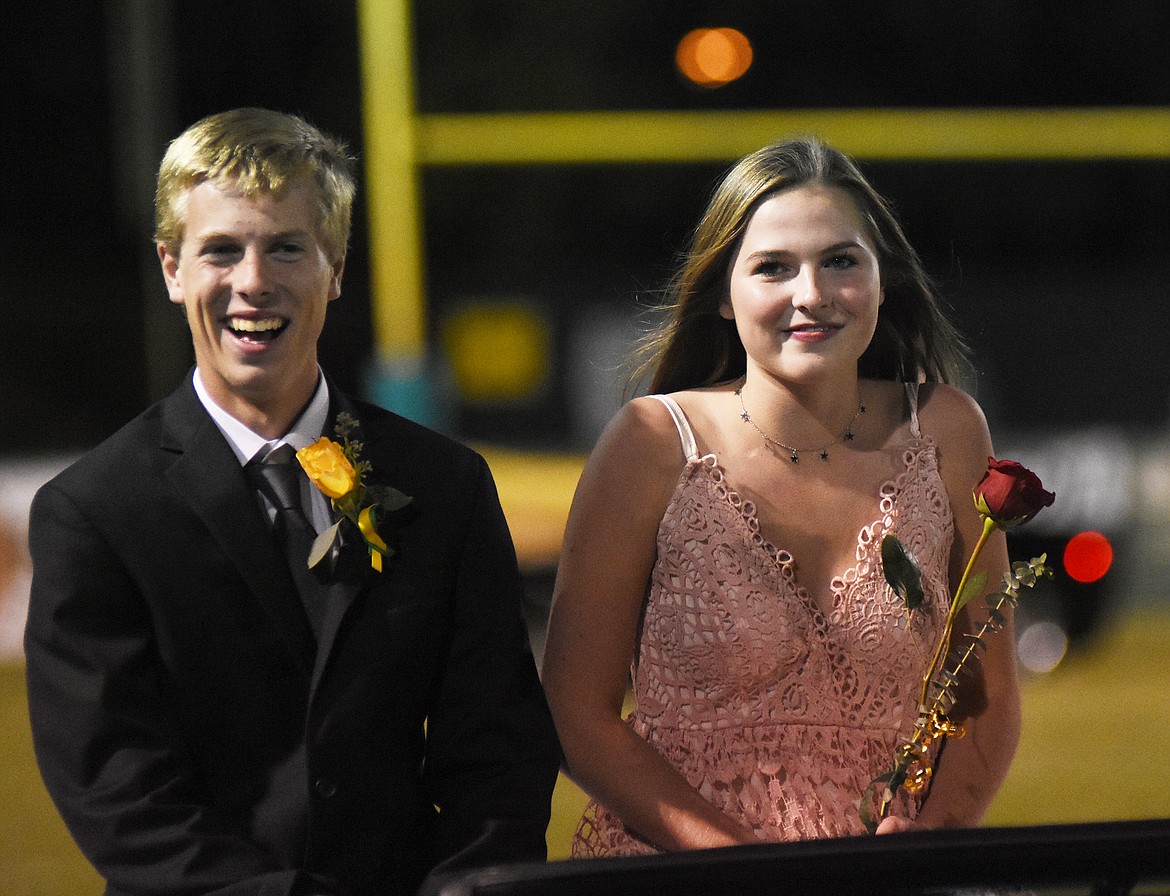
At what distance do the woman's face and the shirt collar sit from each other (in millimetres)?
640

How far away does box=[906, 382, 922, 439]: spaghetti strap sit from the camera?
2.30 meters

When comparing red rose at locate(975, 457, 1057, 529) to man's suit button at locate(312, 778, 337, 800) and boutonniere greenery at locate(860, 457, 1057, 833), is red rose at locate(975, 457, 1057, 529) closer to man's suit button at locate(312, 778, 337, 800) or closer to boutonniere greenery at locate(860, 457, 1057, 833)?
boutonniere greenery at locate(860, 457, 1057, 833)

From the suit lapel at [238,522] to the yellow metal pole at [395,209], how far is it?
5469 mm

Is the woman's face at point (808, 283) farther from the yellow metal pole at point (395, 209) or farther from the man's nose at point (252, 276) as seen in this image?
the yellow metal pole at point (395, 209)

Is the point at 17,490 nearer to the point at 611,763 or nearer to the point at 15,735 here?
the point at 15,735

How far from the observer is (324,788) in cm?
167

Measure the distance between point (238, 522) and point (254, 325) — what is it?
0.23 metres

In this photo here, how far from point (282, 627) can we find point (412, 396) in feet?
18.5

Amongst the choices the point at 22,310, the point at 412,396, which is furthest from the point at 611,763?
the point at 22,310

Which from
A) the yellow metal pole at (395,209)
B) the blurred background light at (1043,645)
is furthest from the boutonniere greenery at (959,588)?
the blurred background light at (1043,645)

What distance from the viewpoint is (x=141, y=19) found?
354 inches


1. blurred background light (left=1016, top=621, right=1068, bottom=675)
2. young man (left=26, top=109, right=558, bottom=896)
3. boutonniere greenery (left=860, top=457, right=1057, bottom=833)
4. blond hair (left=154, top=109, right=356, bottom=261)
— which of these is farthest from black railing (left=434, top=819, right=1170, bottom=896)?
blurred background light (left=1016, top=621, right=1068, bottom=675)

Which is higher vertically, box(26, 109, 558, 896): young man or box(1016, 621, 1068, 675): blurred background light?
box(26, 109, 558, 896): young man

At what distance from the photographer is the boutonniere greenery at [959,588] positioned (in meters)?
1.91
